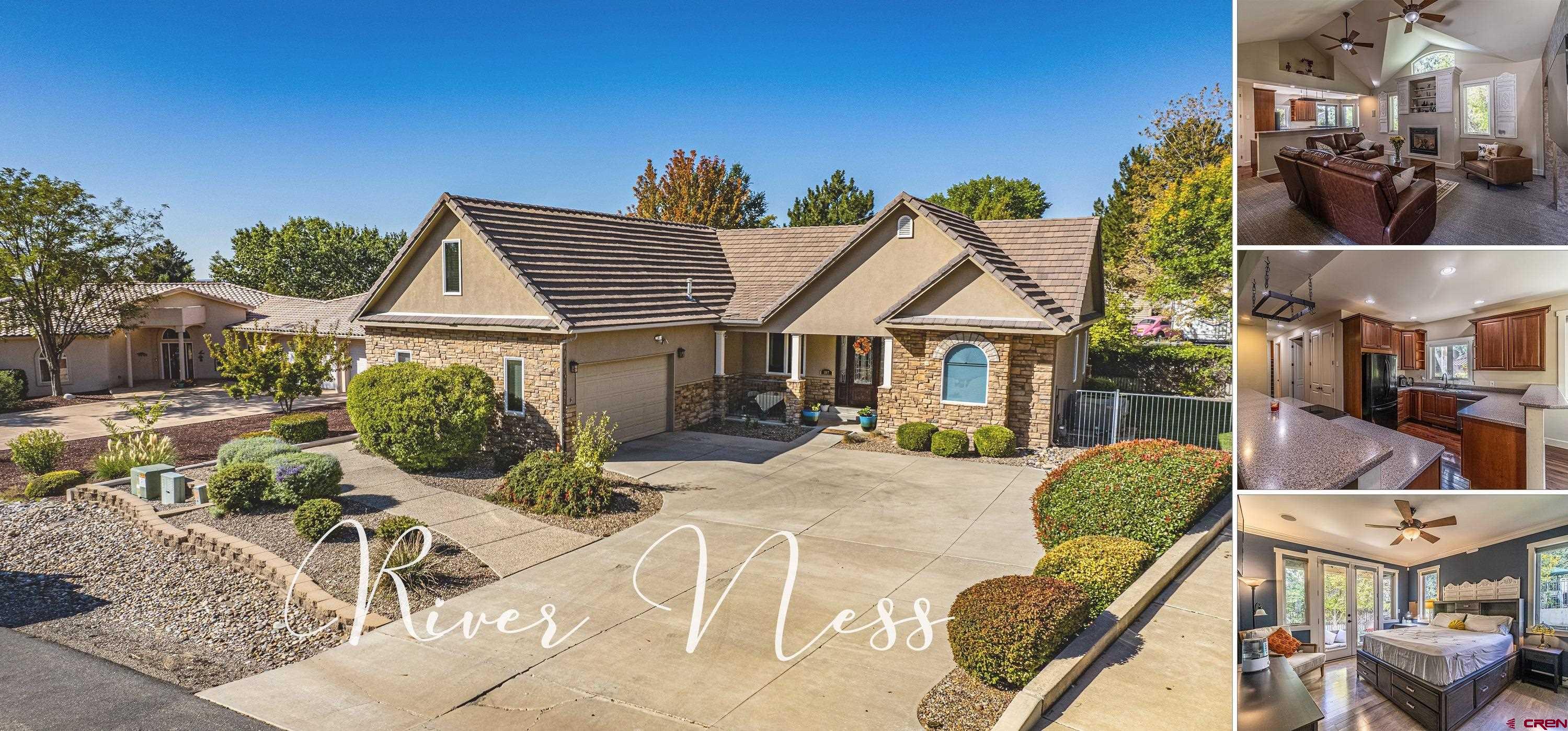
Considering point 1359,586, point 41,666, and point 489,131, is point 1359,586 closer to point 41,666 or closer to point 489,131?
point 41,666

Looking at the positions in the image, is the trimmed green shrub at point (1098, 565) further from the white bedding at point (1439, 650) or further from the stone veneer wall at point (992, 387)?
the stone veneer wall at point (992, 387)

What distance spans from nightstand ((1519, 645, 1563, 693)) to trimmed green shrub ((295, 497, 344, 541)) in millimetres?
12278

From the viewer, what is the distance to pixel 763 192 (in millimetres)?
49250

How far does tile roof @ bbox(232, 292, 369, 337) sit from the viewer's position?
2769cm

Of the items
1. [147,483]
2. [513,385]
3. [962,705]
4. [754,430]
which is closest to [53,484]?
[147,483]

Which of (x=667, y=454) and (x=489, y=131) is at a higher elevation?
(x=489, y=131)

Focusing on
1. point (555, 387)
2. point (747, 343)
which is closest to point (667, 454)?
point (555, 387)

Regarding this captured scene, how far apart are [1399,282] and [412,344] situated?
1960 centimetres

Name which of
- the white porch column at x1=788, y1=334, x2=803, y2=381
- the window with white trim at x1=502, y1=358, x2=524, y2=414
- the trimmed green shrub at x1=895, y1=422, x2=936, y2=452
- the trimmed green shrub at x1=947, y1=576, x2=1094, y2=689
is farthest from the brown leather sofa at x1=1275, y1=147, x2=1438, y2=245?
the white porch column at x1=788, y1=334, x2=803, y2=381

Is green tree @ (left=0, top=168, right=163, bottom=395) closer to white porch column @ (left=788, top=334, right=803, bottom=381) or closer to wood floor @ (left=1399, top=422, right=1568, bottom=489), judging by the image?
white porch column @ (left=788, top=334, right=803, bottom=381)

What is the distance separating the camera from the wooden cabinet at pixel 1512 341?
2.10 m

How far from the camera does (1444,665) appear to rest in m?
2.54

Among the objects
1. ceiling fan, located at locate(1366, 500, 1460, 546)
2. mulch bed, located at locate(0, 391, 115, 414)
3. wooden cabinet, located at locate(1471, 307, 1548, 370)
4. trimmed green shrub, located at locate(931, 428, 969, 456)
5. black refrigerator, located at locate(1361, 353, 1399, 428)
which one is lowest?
trimmed green shrub, located at locate(931, 428, 969, 456)

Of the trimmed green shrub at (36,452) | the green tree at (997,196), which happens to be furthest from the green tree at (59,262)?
the green tree at (997,196)
